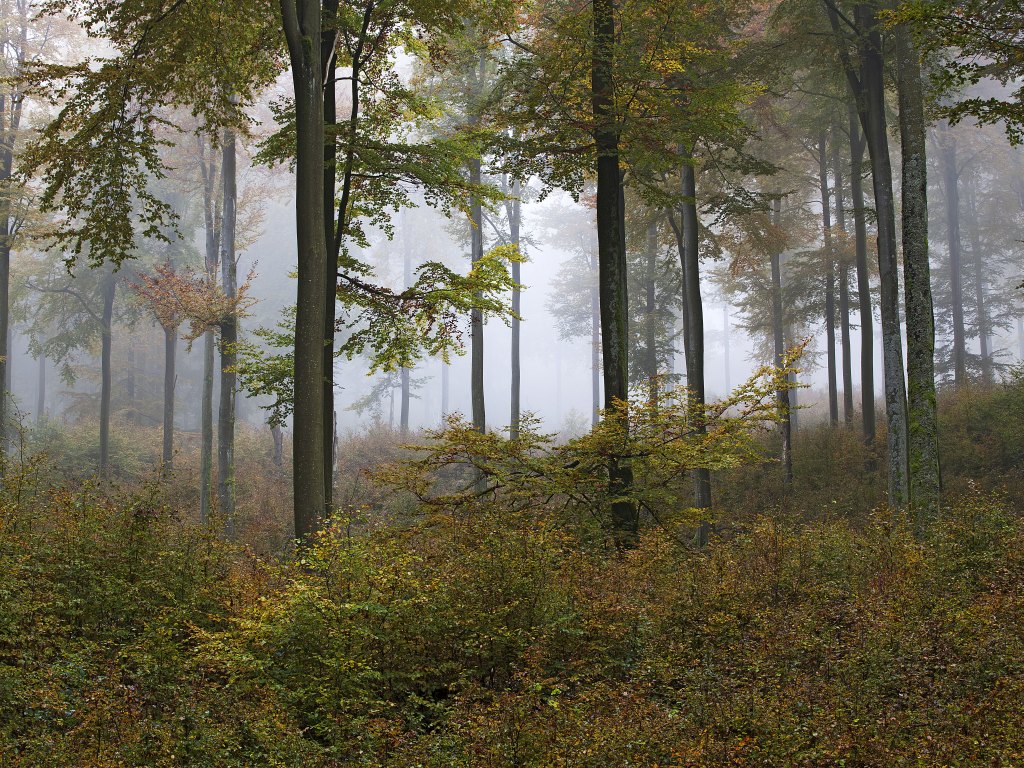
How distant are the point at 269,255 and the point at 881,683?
209 ft

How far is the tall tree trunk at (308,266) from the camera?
324 inches

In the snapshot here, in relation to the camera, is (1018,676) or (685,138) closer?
(1018,676)

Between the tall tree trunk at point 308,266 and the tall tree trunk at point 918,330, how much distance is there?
8048mm

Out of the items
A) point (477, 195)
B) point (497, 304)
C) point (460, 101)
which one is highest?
point (460, 101)

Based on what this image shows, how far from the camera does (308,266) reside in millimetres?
8414

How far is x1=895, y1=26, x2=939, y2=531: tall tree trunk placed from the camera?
1020cm

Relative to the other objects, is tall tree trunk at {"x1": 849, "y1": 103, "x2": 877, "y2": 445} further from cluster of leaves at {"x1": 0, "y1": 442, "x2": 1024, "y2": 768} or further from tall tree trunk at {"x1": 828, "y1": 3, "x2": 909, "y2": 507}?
cluster of leaves at {"x1": 0, "y1": 442, "x2": 1024, "y2": 768}

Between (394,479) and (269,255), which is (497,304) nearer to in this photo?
(394,479)

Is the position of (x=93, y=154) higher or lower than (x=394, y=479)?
higher

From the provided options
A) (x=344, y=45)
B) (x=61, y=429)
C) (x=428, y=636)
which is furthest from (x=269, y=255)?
(x=428, y=636)

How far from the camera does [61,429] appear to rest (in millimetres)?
29562

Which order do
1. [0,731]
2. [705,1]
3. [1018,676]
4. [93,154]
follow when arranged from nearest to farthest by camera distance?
[0,731] < [1018,676] < [93,154] < [705,1]

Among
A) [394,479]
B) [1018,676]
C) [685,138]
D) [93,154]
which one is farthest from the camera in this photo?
[685,138]

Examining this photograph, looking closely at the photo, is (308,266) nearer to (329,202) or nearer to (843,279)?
(329,202)
